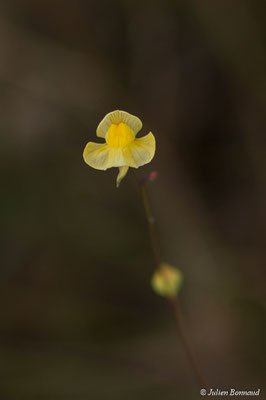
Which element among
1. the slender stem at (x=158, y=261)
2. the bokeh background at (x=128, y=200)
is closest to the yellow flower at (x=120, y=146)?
the slender stem at (x=158, y=261)

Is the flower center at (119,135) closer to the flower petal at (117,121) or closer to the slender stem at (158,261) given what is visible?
the flower petal at (117,121)

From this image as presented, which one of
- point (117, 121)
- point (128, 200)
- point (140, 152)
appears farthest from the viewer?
point (128, 200)

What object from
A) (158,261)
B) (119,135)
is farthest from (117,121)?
(158,261)

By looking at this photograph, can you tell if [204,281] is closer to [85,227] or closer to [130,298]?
[130,298]

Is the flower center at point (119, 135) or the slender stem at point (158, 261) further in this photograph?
the flower center at point (119, 135)

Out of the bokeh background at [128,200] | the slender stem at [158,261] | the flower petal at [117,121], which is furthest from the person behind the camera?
the bokeh background at [128,200]

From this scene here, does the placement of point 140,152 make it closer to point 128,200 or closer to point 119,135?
point 119,135

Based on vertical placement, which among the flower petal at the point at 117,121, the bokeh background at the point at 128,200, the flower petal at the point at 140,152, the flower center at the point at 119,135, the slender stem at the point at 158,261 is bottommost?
the slender stem at the point at 158,261
